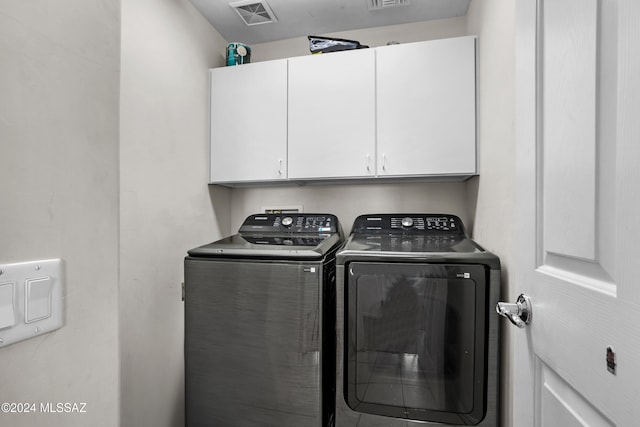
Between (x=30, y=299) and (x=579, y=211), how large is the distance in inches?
36.8

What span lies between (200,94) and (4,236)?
1723 mm

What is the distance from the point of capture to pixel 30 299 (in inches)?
17.1


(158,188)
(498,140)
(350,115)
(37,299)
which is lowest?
(37,299)

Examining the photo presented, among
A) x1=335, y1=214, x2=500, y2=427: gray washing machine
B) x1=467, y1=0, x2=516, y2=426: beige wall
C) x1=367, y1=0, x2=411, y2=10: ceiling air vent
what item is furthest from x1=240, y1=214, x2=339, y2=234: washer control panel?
x1=367, y1=0, x2=411, y2=10: ceiling air vent

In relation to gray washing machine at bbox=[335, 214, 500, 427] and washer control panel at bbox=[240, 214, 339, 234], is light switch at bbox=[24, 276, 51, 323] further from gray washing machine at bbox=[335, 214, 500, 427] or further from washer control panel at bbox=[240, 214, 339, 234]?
washer control panel at bbox=[240, 214, 339, 234]

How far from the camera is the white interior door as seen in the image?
0.44m

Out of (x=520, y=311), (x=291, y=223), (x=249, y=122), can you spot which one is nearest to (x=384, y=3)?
(x=249, y=122)

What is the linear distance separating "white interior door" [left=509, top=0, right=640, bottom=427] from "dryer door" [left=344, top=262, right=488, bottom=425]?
46 centimetres

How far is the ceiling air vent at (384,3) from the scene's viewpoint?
5.80 ft

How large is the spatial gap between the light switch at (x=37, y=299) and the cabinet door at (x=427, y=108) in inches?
60.2

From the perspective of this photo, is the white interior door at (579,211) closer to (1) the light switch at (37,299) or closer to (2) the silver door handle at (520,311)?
(2) the silver door handle at (520,311)

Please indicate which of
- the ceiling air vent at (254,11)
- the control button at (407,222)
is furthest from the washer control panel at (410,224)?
the ceiling air vent at (254,11)

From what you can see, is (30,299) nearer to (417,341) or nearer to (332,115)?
(417,341)

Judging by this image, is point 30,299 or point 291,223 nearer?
point 30,299
